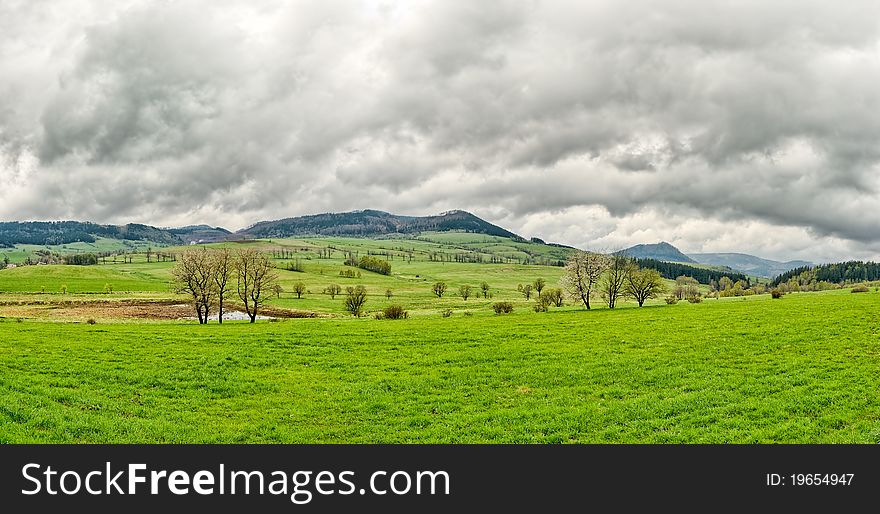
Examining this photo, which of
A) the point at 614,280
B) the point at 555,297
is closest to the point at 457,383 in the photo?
the point at 614,280

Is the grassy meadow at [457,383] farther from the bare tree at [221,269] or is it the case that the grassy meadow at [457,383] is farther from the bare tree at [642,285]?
the bare tree at [642,285]

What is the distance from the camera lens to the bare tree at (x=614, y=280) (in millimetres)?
91062

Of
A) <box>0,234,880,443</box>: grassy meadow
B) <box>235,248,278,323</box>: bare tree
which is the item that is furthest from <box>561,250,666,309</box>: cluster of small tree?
<box>235,248,278,323</box>: bare tree

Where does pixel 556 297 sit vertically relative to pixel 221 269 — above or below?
below

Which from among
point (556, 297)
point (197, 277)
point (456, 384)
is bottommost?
point (456, 384)

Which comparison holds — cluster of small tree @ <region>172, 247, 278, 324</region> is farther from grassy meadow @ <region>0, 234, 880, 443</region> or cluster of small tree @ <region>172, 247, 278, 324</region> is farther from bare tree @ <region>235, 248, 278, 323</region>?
grassy meadow @ <region>0, 234, 880, 443</region>

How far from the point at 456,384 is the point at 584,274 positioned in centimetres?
6721

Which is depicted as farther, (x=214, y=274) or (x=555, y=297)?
(x=555, y=297)

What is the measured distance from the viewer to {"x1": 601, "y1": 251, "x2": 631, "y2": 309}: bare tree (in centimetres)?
9106

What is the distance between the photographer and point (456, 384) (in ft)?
96.3

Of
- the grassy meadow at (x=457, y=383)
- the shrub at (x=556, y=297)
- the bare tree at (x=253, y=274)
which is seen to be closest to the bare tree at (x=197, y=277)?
the bare tree at (x=253, y=274)

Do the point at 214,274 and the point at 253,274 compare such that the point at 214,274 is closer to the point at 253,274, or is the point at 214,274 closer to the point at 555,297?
the point at 253,274

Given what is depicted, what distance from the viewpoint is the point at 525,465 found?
1609 cm

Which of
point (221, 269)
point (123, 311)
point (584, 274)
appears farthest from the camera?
point (123, 311)
